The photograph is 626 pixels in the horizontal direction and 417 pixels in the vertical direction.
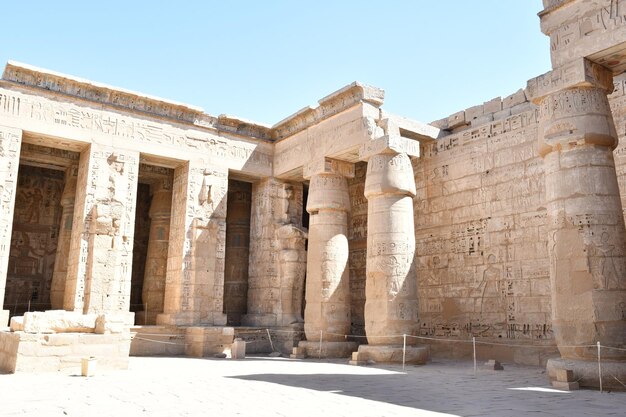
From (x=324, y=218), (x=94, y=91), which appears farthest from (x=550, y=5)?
(x=94, y=91)

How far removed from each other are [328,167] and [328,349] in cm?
419

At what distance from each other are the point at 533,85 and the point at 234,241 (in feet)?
33.5

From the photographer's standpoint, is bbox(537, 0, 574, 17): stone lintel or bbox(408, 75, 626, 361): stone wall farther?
bbox(408, 75, 626, 361): stone wall

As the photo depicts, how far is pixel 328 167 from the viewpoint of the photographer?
1261 centimetres

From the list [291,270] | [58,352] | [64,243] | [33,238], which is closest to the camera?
[58,352]

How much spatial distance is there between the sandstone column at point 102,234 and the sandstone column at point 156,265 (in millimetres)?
2359

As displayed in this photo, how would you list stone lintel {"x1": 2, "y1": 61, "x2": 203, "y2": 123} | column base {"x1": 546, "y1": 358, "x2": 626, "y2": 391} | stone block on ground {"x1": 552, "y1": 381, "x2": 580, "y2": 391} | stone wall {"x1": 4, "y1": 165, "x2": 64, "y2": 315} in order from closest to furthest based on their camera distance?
1. column base {"x1": 546, "y1": 358, "x2": 626, "y2": 391}
2. stone block on ground {"x1": 552, "y1": 381, "x2": 580, "y2": 391}
3. stone lintel {"x1": 2, "y1": 61, "x2": 203, "y2": 123}
4. stone wall {"x1": 4, "y1": 165, "x2": 64, "y2": 315}

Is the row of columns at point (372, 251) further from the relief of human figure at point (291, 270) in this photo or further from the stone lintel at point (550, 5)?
the stone lintel at point (550, 5)

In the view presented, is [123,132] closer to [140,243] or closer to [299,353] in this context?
[140,243]

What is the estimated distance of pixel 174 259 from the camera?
43.0ft

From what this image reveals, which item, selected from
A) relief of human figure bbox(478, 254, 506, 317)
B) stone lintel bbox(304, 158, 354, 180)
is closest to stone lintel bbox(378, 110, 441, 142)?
stone lintel bbox(304, 158, 354, 180)

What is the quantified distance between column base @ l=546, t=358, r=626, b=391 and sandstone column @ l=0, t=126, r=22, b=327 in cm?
1008

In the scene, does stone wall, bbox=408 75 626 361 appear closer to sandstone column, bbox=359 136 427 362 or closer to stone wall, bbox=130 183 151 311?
sandstone column, bbox=359 136 427 362

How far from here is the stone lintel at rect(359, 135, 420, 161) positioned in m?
10.8
